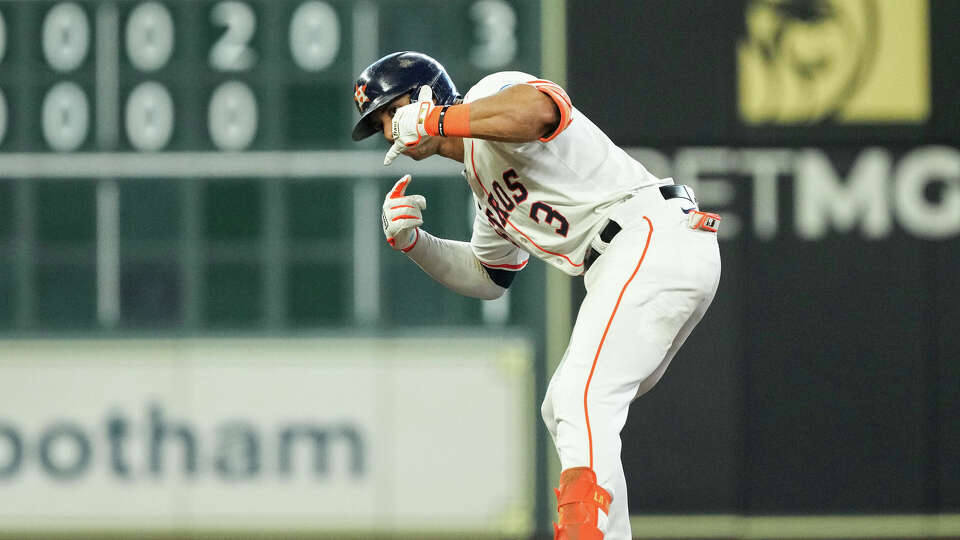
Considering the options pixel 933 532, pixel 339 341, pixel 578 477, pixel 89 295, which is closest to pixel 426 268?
pixel 578 477

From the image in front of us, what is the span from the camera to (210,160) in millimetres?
7824

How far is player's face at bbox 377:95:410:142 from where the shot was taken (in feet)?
14.6

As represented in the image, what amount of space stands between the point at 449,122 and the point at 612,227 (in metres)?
0.63

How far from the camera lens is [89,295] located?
7.91 metres

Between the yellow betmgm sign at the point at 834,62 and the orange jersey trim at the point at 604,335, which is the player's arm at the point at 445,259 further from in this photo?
the yellow betmgm sign at the point at 834,62

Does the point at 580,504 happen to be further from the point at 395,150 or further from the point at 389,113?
the point at 389,113

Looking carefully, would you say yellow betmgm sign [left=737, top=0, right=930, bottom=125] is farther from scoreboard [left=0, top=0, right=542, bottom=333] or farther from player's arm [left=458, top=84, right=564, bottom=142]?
player's arm [left=458, top=84, right=564, bottom=142]

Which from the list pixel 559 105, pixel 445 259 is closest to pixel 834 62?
pixel 445 259

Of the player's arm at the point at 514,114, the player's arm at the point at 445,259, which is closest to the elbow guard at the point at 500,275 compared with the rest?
the player's arm at the point at 445,259

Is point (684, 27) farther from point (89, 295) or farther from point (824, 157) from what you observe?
point (89, 295)

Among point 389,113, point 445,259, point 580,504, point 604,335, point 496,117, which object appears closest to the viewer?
point 580,504

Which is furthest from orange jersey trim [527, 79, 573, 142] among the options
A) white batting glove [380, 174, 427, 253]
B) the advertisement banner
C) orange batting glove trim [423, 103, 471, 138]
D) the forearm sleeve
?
the advertisement banner

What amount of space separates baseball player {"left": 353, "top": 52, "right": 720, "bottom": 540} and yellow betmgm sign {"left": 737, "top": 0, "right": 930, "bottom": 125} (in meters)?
3.54

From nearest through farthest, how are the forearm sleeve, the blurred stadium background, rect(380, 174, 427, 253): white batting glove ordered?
rect(380, 174, 427, 253): white batting glove, the forearm sleeve, the blurred stadium background
